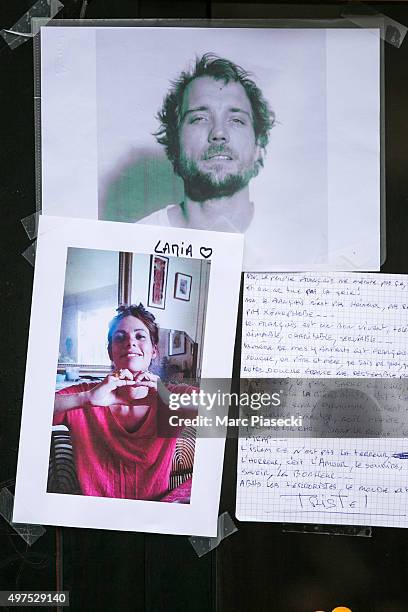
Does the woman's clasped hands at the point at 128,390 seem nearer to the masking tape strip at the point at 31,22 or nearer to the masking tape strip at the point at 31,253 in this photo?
the masking tape strip at the point at 31,253

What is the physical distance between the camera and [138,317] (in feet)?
4.00

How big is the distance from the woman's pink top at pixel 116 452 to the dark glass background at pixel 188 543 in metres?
0.07

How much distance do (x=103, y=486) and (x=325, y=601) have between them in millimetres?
356

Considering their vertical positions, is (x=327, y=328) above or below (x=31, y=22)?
below

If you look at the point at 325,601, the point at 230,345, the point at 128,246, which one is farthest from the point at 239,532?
the point at 128,246

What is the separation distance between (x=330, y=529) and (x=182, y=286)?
40 centimetres

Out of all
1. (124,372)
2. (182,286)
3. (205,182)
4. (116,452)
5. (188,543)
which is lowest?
(188,543)

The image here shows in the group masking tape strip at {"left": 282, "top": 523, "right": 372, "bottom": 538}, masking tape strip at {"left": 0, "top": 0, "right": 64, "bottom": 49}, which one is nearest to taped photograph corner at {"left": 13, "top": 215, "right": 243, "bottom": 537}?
masking tape strip at {"left": 282, "top": 523, "right": 372, "bottom": 538}

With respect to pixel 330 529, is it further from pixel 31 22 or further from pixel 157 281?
pixel 31 22

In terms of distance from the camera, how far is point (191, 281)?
1217mm

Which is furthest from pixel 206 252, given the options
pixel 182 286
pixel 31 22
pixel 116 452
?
pixel 31 22

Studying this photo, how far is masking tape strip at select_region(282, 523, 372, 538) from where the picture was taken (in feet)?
4.00

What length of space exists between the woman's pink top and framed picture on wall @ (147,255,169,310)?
122 mm

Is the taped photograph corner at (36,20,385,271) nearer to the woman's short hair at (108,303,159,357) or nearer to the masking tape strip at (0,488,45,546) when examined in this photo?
the woman's short hair at (108,303,159,357)
